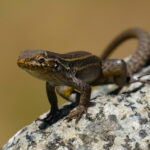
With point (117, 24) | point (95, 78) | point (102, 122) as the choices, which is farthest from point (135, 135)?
point (117, 24)

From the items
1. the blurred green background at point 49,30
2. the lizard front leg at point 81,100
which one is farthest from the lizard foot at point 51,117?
the blurred green background at point 49,30

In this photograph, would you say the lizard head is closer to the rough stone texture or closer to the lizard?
the lizard

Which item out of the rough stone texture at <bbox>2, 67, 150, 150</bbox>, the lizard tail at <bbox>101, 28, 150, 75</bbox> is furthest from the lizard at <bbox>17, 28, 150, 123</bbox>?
the rough stone texture at <bbox>2, 67, 150, 150</bbox>

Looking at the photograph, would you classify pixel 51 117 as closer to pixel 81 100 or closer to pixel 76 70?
pixel 81 100

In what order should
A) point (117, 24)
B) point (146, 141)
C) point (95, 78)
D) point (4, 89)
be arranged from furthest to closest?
point (117, 24), point (4, 89), point (95, 78), point (146, 141)

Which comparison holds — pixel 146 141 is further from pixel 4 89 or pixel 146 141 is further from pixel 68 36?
pixel 68 36

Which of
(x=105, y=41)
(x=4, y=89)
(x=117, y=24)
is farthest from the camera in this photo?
(x=117, y=24)
